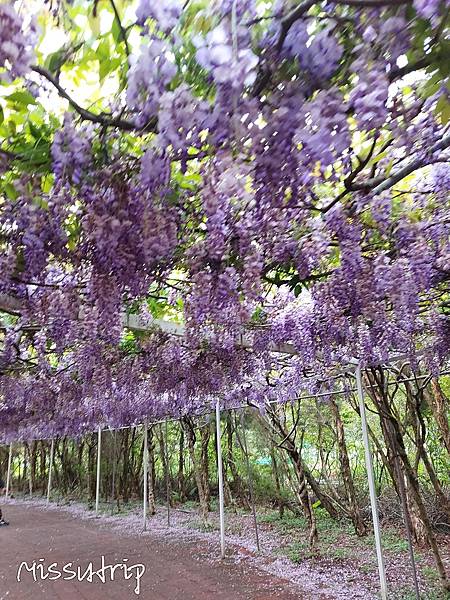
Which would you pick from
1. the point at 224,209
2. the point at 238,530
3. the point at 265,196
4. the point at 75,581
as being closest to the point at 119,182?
the point at 224,209

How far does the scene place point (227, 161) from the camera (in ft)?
4.96

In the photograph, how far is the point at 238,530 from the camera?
23.7 ft

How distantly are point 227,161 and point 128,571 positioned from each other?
5.09m

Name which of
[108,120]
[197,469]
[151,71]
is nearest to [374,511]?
[108,120]

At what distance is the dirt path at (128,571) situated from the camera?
4.43 m

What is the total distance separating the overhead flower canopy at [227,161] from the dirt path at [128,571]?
233cm

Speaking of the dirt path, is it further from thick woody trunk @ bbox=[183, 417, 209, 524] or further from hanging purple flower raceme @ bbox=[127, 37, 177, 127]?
hanging purple flower raceme @ bbox=[127, 37, 177, 127]

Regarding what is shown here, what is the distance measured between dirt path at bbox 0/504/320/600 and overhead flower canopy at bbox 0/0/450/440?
2330 millimetres

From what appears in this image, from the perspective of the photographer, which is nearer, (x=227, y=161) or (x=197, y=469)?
(x=227, y=161)

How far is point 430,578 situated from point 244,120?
177 inches

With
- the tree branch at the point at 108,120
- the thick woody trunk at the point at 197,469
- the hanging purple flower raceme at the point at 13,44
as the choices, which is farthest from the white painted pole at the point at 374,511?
the thick woody trunk at the point at 197,469

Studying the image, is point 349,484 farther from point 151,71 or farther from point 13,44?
point 13,44

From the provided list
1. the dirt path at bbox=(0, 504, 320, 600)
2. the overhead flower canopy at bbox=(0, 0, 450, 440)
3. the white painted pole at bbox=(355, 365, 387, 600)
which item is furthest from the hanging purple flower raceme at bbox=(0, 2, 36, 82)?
the dirt path at bbox=(0, 504, 320, 600)

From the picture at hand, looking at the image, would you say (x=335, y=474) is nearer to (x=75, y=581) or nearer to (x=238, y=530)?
(x=238, y=530)
